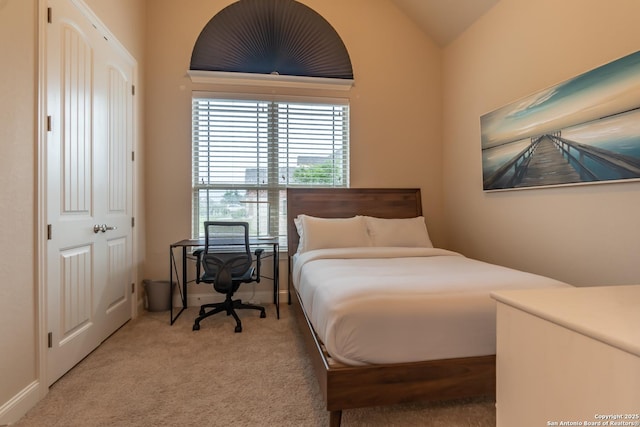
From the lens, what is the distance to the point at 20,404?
1579mm

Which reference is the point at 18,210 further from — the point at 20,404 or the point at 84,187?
the point at 20,404

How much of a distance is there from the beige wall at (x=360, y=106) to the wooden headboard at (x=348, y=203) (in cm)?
16

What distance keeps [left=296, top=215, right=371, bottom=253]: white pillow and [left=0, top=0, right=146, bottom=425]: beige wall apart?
1948mm

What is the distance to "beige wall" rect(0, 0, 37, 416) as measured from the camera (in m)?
1.50

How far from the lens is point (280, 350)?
2.33 m

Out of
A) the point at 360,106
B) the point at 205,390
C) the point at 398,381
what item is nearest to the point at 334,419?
the point at 398,381

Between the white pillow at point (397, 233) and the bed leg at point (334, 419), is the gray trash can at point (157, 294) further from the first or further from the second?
the bed leg at point (334, 419)

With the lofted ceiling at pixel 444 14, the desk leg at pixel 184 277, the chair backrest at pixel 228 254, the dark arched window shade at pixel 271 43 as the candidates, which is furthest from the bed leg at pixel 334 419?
the lofted ceiling at pixel 444 14

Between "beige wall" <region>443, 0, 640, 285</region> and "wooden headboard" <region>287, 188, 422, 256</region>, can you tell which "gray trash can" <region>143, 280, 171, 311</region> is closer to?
"wooden headboard" <region>287, 188, 422, 256</region>

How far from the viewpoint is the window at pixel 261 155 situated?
3.46m

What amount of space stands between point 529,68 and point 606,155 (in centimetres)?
103

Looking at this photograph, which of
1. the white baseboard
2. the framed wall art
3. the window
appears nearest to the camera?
the white baseboard

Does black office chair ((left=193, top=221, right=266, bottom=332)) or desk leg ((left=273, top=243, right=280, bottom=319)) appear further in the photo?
desk leg ((left=273, top=243, right=280, bottom=319))

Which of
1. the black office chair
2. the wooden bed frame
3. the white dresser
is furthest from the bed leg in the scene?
the black office chair
